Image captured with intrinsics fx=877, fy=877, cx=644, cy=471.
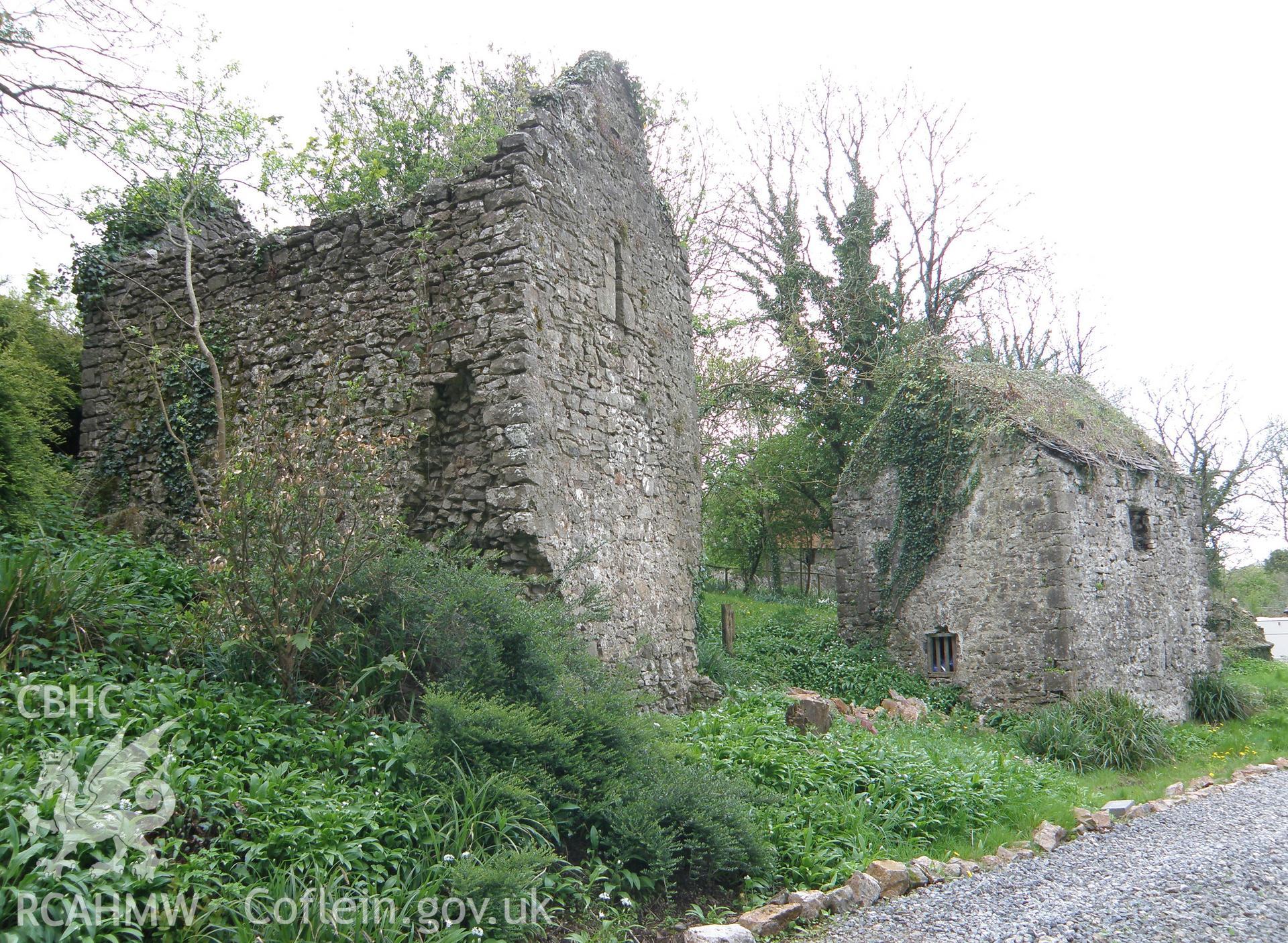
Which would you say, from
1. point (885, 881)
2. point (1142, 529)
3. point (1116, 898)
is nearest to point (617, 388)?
point (885, 881)

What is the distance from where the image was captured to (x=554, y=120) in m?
8.07

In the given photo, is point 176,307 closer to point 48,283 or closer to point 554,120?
point 48,283

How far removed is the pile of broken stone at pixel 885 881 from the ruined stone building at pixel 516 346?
2547mm

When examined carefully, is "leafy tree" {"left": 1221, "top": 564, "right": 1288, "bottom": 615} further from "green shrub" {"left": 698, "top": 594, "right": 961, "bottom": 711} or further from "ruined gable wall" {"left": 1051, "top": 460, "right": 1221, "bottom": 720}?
"green shrub" {"left": 698, "top": 594, "right": 961, "bottom": 711}

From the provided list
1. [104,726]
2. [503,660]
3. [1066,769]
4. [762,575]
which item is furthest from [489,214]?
[762,575]

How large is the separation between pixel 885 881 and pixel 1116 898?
1.36m

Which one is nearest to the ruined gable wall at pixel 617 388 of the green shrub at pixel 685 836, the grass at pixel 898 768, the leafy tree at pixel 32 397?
the grass at pixel 898 768

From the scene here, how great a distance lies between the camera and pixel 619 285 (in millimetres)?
8945

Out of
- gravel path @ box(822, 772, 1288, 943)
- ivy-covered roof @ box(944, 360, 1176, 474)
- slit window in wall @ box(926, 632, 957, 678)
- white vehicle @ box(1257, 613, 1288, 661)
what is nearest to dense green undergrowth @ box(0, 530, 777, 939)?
gravel path @ box(822, 772, 1288, 943)

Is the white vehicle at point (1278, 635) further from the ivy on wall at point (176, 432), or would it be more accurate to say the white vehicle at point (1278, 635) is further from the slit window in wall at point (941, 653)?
the ivy on wall at point (176, 432)

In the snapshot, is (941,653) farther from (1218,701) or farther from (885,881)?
(885,881)

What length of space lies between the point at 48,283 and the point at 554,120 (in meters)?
6.29

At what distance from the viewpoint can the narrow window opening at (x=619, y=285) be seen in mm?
8891

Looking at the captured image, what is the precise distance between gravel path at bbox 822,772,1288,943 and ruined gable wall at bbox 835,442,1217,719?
203 inches
